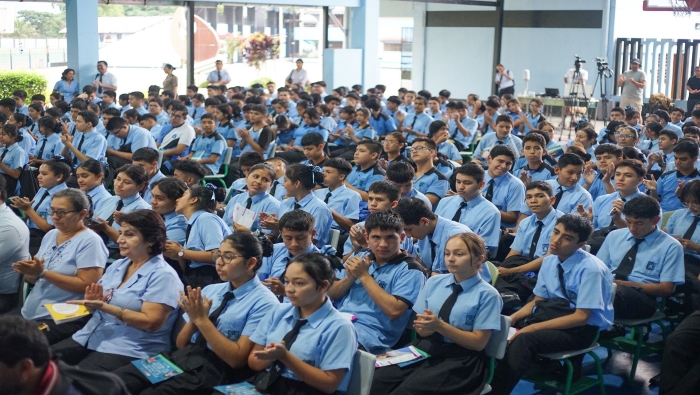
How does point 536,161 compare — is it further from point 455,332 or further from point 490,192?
point 455,332

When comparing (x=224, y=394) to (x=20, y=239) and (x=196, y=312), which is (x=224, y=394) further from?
(x=20, y=239)

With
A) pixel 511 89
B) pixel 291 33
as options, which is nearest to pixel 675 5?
pixel 511 89

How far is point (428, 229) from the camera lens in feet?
15.3

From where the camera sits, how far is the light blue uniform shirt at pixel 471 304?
358 centimetres

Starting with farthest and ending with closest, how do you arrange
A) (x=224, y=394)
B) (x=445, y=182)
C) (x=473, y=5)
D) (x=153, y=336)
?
(x=473, y=5)
(x=445, y=182)
(x=153, y=336)
(x=224, y=394)

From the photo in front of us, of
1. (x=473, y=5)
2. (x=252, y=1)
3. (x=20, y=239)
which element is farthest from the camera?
(x=473, y=5)

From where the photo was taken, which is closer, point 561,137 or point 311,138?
point 311,138

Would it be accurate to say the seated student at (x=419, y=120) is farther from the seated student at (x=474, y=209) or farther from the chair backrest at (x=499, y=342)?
the chair backrest at (x=499, y=342)

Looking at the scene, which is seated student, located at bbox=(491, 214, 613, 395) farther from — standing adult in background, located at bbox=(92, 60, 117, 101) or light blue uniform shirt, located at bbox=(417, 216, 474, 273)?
standing adult in background, located at bbox=(92, 60, 117, 101)

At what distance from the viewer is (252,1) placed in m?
16.5

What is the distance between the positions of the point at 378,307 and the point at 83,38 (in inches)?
496

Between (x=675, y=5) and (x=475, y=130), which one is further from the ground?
(x=675, y=5)

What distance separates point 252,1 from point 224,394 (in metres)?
14.2

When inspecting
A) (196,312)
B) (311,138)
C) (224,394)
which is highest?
(311,138)
